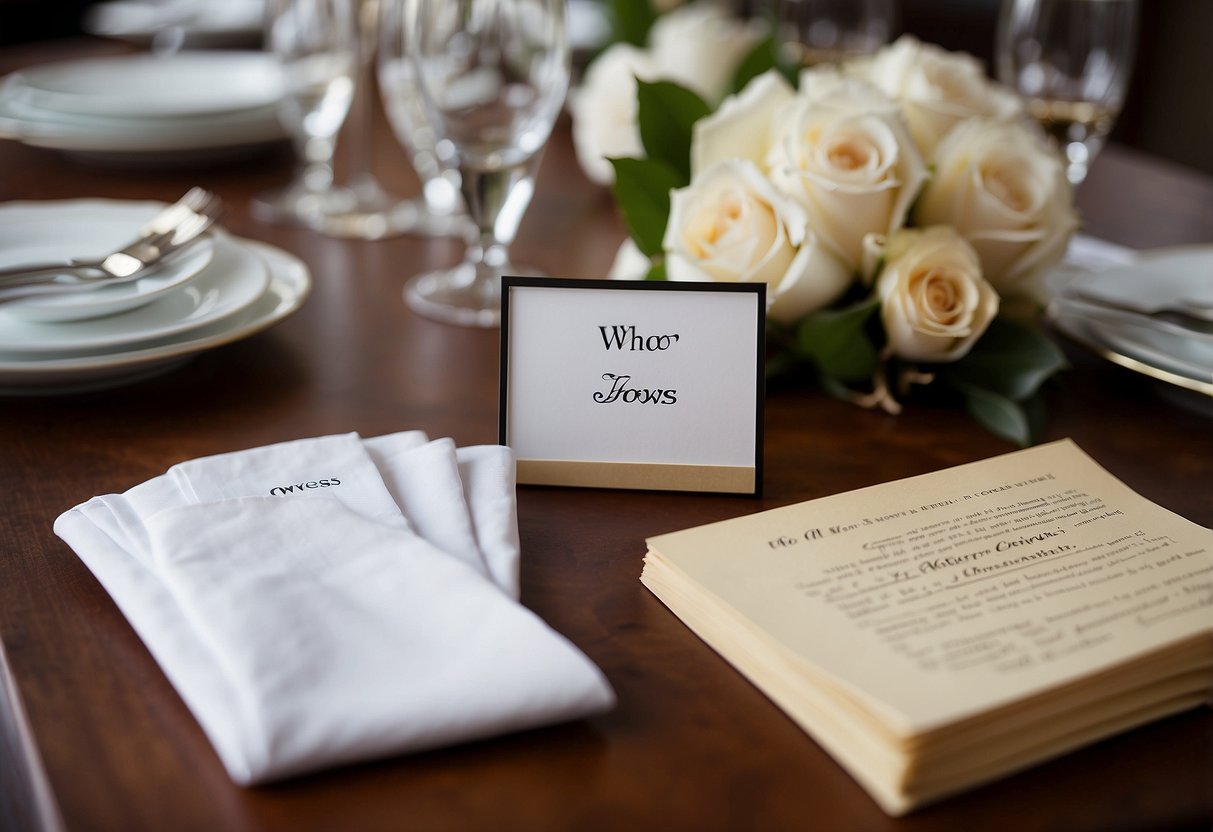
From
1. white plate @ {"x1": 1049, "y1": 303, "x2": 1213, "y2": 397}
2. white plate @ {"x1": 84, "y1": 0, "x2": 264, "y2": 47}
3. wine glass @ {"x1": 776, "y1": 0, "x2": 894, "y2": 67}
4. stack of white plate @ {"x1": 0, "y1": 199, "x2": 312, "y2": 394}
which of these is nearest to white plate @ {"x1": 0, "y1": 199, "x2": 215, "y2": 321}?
stack of white plate @ {"x1": 0, "y1": 199, "x2": 312, "y2": 394}

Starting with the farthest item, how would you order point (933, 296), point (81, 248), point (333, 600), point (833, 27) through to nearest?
point (833, 27), point (81, 248), point (933, 296), point (333, 600)

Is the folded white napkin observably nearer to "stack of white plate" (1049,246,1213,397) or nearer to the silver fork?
the silver fork

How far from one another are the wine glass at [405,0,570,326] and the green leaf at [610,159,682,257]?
0.34 feet

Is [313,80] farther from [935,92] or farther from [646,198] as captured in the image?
[935,92]

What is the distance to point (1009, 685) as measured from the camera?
0.45 m

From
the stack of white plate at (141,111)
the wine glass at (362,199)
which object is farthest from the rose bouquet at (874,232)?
the stack of white plate at (141,111)

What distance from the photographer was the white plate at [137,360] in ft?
→ 2.36

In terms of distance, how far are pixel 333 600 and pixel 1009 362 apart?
0.49 metres

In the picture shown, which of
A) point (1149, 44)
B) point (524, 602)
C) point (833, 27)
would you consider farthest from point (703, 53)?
point (1149, 44)

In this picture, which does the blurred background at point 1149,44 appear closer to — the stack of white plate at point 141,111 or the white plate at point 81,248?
the stack of white plate at point 141,111

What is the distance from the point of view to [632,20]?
1.47 metres

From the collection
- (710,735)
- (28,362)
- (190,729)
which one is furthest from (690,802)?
(28,362)

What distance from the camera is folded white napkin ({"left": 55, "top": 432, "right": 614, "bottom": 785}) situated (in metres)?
0.44

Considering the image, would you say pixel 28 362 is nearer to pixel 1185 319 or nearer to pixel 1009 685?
pixel 1009 685
